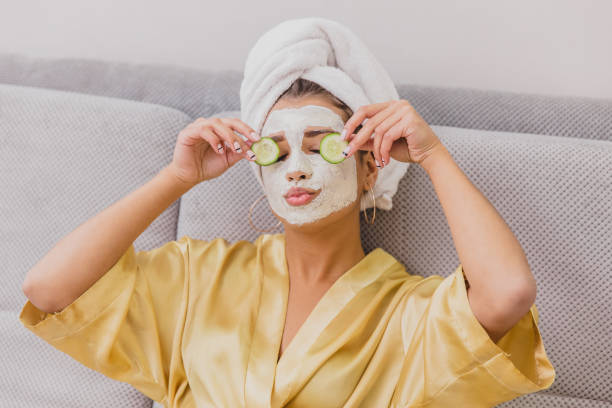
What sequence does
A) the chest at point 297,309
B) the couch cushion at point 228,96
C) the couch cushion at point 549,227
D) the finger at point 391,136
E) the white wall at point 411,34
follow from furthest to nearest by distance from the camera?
the white wall at point 411,34, the couch cushion at point 228,96, the couch cushion at point 549,227, the chest at point 297,309, the finger at point 391,136

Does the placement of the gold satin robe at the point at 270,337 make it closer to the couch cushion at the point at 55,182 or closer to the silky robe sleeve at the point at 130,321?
the silky robe sleeve at the point at 130,321

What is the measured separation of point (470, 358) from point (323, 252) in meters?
0.41

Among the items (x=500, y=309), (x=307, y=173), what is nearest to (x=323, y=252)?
(x=307, y=173)

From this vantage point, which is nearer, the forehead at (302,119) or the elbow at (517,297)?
the elbow at (517,297)

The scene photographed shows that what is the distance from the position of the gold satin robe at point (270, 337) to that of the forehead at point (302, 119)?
322 millimetres

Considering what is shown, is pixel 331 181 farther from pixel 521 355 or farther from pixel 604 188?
pixel 604 188

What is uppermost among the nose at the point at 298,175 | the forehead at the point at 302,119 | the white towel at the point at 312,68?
the white towel at the point at 312,68

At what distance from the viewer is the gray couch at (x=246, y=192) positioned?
1466 millimetres

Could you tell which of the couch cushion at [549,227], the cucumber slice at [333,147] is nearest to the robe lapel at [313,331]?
the couch cushion at [549,227]

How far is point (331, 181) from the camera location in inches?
51.0

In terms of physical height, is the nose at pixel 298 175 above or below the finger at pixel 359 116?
below

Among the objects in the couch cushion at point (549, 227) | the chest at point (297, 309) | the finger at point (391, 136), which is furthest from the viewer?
the couch cushion at point (549, 227)

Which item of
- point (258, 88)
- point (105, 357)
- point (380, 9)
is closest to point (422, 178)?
point (258, 88)

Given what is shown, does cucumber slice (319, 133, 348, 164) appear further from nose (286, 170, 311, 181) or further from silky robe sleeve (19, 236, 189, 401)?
silky robe sleeve (19, 236, 189, 401)
